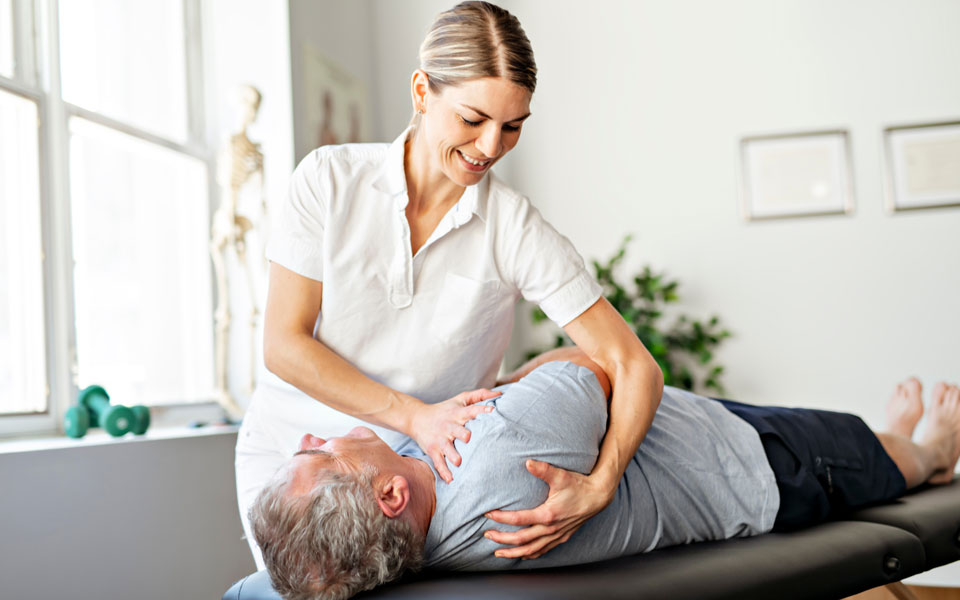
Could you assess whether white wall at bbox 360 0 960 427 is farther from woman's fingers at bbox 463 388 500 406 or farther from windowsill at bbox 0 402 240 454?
woman's fingers at bbox 463 388 500 406

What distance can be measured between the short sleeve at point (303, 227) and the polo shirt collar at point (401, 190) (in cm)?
11

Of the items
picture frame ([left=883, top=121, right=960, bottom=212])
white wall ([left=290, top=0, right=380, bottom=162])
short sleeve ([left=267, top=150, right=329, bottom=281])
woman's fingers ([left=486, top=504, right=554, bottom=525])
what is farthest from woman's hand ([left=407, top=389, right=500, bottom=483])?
picture frame ([left=883, top=121, right=960, bottom=212])

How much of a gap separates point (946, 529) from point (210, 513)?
6.33 ft

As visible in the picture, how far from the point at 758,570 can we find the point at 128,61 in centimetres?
271

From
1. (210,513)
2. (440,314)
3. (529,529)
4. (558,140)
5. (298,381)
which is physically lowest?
(210,513)

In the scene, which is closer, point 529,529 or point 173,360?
point 529,529

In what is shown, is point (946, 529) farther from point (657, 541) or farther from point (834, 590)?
point (657, 541)

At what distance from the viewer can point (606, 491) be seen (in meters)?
1.29

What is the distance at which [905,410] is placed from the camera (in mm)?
2219

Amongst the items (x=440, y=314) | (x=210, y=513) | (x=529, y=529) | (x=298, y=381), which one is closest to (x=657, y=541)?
(x=529, y=529)

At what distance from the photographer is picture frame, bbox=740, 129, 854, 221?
164 inches

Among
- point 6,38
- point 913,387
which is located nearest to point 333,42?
point 6,38

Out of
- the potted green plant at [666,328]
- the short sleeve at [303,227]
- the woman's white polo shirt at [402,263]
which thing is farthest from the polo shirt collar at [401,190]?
the potted green plant at [666,328]

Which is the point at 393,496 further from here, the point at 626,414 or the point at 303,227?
the point at 303,227
